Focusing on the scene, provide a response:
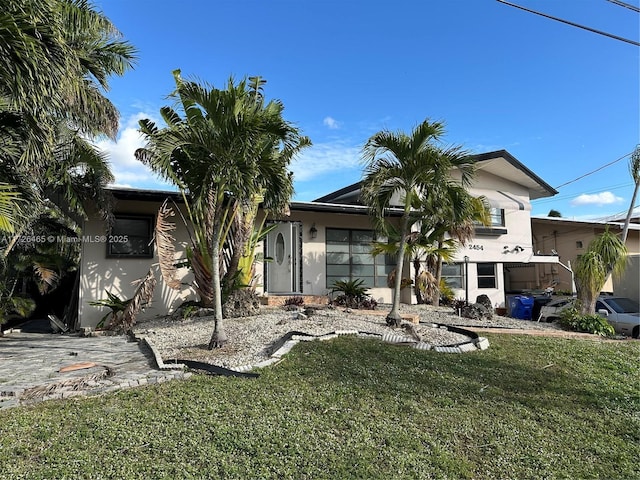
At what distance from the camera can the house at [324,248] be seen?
36.9 feet

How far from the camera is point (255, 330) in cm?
807

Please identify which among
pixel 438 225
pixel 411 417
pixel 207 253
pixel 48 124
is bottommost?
pixel 411 417

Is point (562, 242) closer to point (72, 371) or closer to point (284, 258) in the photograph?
point (284, 258)

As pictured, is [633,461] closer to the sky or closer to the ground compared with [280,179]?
closer to the ground

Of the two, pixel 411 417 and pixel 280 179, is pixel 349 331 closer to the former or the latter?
pixel 280 179

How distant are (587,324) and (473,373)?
7.32 metres

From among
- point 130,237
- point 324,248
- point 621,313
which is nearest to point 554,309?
point 621,313

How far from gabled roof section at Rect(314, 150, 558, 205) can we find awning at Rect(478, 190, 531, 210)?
2.92 feet

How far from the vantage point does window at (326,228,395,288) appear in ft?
47.1

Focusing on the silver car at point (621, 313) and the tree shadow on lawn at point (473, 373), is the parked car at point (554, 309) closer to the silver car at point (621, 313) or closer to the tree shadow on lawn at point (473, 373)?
the silver car at point (621, 313)

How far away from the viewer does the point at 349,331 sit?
798cm

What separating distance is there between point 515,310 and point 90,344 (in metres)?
14.7

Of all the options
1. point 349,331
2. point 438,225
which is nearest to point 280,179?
point 349,331

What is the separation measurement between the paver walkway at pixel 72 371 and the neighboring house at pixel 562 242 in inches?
792
